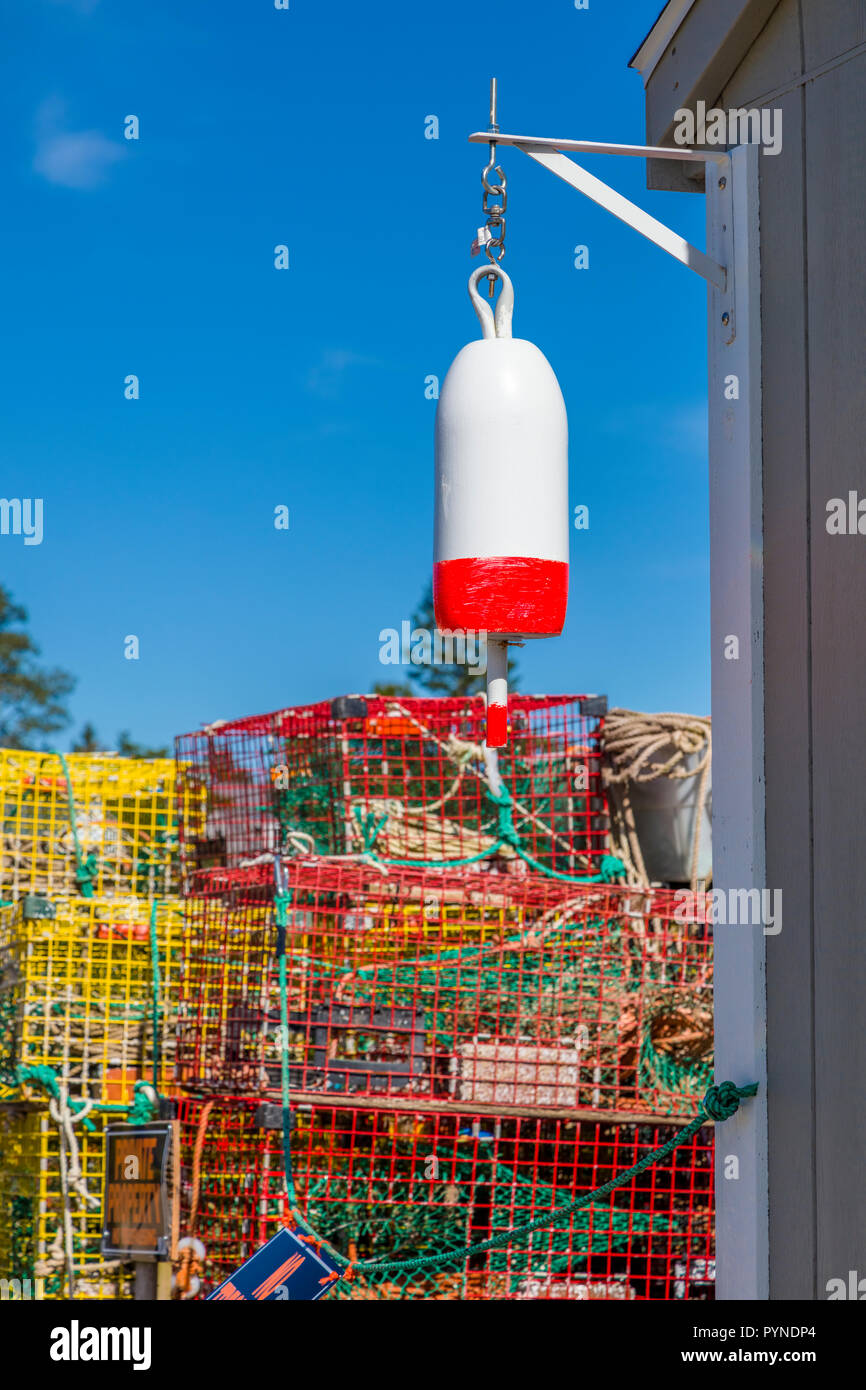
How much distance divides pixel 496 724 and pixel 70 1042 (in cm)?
336

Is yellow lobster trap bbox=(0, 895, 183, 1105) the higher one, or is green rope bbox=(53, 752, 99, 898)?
green rope bbox=(53, 752, 99, 898)

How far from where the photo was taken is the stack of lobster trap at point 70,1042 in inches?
200

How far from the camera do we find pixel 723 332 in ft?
9.36

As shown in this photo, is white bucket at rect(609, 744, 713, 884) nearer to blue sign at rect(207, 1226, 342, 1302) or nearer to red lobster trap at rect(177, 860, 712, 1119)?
red lobster trap at rect(177, 860, 712, 1119)

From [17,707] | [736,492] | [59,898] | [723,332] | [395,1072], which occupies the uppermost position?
[17,707]

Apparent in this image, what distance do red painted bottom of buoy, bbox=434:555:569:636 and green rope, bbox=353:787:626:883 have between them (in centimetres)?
254

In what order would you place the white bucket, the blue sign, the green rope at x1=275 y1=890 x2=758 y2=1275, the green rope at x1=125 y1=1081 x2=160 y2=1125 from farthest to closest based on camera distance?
Answer: the white bucket, the green rope at x1=125 y1=1081 x2=160 y2=1125, the blue sign, the green rope at x1=275 y1=890 x2=758 y2=1275

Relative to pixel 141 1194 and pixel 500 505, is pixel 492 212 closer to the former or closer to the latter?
pixel 500 505

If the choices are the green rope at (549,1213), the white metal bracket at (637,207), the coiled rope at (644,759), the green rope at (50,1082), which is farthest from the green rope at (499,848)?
the white metal bracket at (637,207)

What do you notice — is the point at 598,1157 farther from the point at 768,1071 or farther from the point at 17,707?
the point at 17,707

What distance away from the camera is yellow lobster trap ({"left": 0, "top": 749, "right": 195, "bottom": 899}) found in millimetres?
5977

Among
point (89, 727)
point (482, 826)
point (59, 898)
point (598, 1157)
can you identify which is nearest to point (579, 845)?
point (482, 826)

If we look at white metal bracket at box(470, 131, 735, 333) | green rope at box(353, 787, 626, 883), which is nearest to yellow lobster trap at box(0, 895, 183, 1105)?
green rope at box(353, 787, 626, 883)
